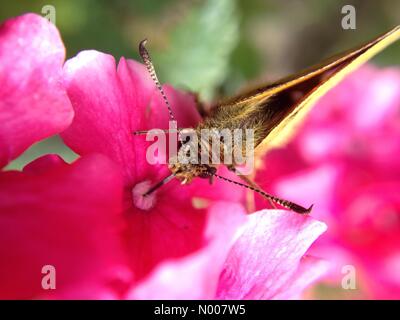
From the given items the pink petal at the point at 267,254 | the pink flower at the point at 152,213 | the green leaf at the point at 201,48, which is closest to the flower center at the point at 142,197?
the pink flower at the point at 152,213

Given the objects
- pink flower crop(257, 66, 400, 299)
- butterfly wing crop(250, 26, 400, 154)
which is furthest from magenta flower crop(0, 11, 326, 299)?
pink flower crop(257, 66, 400, 299)

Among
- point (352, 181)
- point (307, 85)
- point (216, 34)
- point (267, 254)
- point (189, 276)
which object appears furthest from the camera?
point (216, 34)

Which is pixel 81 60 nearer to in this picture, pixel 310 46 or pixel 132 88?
pixel 132 88

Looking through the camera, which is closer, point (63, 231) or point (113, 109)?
point (63, 231)

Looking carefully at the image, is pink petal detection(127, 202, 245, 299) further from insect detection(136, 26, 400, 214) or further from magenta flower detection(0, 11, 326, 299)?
insect detection(136, 26, 400, 214)

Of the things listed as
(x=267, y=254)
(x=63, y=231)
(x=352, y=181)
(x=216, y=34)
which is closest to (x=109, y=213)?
(x=63, y=231)

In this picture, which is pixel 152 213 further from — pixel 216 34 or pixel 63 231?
pixel 216 34
